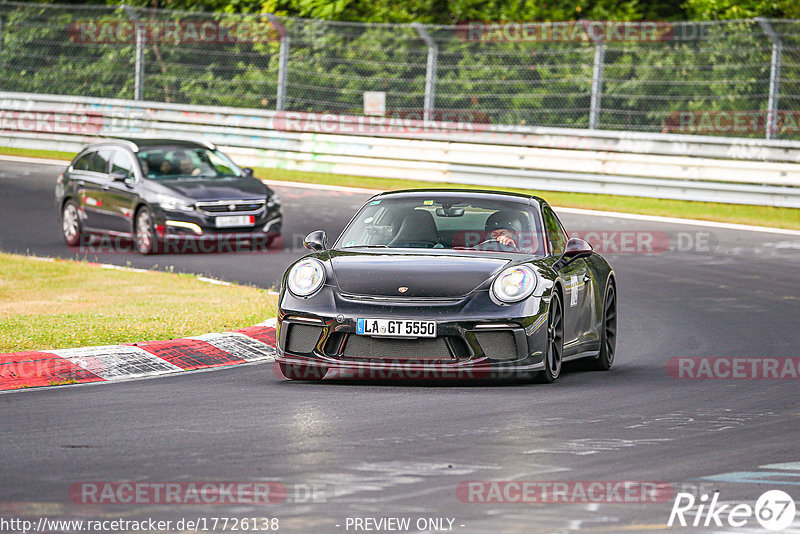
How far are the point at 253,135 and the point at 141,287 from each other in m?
12.6

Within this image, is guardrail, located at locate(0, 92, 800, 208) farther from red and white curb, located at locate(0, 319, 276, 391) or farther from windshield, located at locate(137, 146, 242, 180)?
red and white curb, located at locate(0, 319, 276, 391)

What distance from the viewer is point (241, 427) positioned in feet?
25.1

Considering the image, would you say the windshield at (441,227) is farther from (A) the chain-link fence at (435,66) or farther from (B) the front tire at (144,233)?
(A) the chain-link fence at (435,66)

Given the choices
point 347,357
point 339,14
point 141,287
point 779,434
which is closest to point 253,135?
point 339,14

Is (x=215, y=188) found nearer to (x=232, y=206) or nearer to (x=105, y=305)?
(x=232, y=206)

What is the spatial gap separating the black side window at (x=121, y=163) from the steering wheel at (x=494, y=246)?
969cm

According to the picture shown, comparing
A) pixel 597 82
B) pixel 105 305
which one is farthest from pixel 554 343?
pixel 597 82

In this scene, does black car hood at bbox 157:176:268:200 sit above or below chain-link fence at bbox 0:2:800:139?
below

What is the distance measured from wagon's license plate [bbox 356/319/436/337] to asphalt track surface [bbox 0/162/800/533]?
0.36 meters

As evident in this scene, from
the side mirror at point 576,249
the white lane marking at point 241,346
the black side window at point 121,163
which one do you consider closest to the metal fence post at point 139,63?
the black side window at point 121,163

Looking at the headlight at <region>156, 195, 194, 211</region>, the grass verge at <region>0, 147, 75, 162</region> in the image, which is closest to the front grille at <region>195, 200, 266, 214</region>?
the headlight at <region>156, 195, 194, 211</region>

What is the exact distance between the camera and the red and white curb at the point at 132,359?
9.51 meters

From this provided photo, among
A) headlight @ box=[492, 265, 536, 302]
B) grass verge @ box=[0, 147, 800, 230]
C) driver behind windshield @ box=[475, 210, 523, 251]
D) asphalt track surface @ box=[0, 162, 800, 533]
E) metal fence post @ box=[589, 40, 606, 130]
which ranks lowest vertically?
asphalt track surface @ box=[0, 162, 800, 533]

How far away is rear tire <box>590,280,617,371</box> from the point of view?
413 inches
